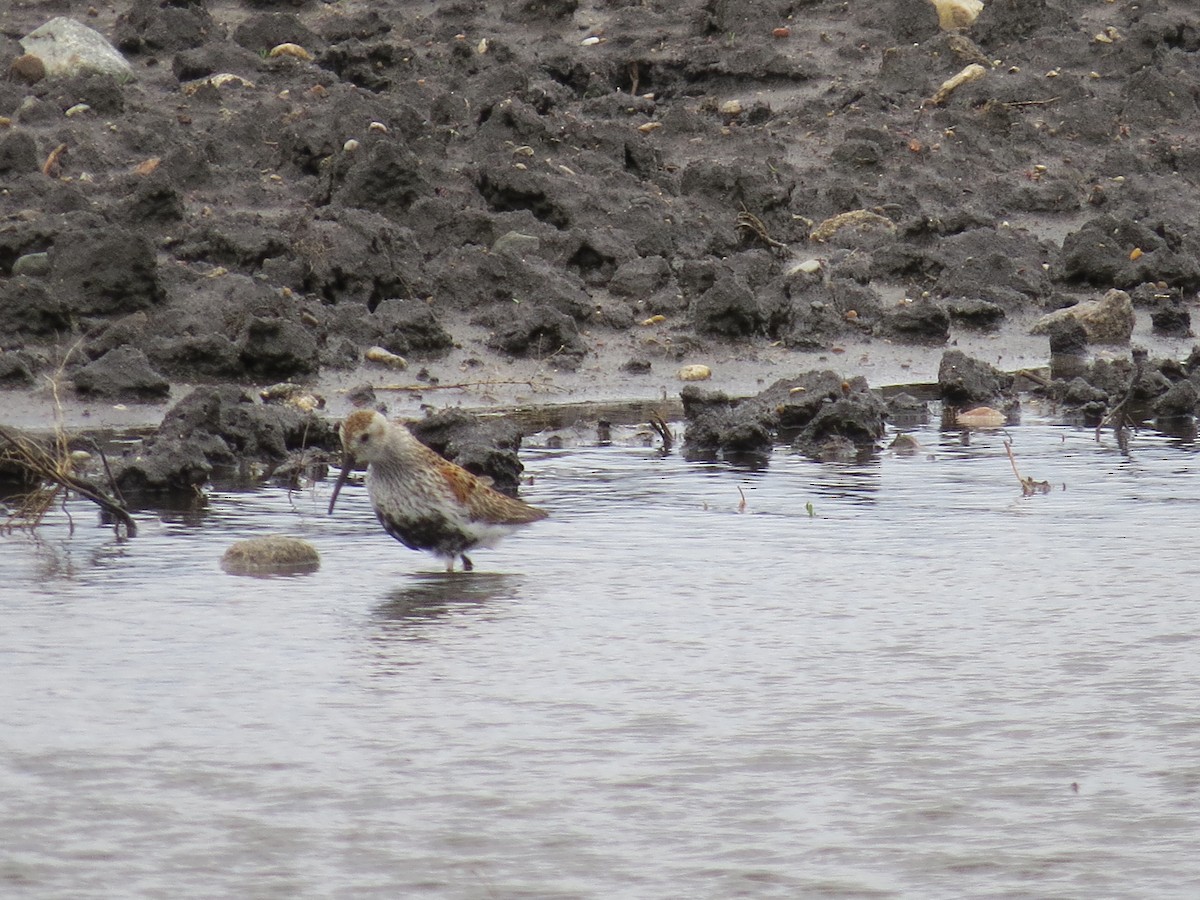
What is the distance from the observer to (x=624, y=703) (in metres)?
7.05

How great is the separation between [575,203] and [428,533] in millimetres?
6363

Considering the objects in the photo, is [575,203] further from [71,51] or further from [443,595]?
[443,595]

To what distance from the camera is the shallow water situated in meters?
5.68

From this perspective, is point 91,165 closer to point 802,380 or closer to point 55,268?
point 55,268

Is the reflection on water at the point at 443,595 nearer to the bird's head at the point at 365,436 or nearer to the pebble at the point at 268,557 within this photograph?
the pebble at the point at 268,557

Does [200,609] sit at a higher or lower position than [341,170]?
lower

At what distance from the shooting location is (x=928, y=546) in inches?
373

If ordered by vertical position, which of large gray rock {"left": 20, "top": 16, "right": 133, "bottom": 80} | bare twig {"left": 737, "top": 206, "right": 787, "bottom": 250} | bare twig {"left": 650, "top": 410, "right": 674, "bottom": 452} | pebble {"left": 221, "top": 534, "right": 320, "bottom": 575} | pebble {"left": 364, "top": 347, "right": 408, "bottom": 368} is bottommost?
pebble {"left": 221, "top": 534, "right": 320, "bottom": 575}

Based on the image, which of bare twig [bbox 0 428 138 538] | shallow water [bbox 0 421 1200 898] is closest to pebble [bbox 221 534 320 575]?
shallow water [bbox 0 421 1200 898]

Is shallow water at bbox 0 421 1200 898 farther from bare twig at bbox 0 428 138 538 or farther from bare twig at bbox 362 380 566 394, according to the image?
bare twig at bbox 362 380 566 394

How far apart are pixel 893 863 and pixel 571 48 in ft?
45.0

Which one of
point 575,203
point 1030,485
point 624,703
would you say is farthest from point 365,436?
point 575,203

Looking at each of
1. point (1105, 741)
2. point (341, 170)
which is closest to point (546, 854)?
point (1105, 741)

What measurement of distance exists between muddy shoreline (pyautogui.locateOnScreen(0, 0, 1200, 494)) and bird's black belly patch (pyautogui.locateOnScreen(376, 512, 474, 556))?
184 centimetres
